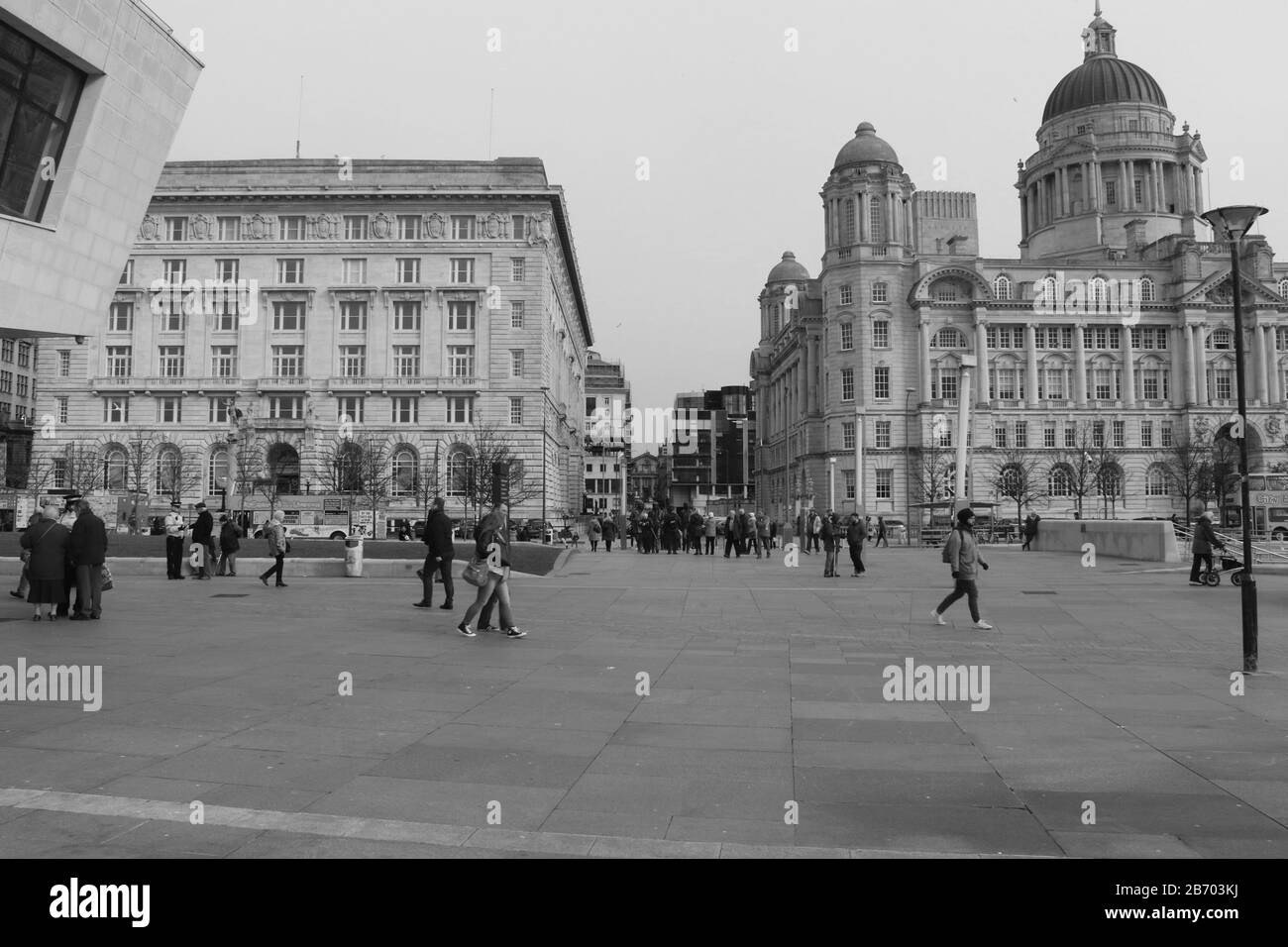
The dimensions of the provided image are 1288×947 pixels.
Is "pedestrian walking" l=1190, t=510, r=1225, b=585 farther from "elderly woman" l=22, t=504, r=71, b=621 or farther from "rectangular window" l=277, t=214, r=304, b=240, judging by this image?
"rectangular window" l=277, t=214, r=304, b=240

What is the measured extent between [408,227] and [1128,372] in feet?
232

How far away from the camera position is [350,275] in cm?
7062

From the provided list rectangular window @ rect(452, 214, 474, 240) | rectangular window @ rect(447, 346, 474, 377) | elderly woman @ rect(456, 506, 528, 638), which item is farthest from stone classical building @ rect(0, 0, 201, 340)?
rectangular window @ rect(452, 214, 474, 240)

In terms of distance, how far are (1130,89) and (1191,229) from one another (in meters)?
17.6

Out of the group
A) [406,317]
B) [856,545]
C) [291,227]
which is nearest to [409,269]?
[406,317]

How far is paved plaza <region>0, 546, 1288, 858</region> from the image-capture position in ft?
16.4

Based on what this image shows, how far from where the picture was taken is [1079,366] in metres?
93.2

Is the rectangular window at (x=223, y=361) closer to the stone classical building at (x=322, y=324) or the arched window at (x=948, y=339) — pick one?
the stone classical building at (x=322, y=324)

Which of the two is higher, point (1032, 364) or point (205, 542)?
point (1032, 364)

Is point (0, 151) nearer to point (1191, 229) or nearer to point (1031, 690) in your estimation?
point (1031, 690)

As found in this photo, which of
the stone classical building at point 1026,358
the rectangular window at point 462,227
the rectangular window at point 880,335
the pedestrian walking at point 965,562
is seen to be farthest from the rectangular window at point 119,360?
the pedestrian walking at point 965,562

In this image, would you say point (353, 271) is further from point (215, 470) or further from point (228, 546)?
point (228, 546)
